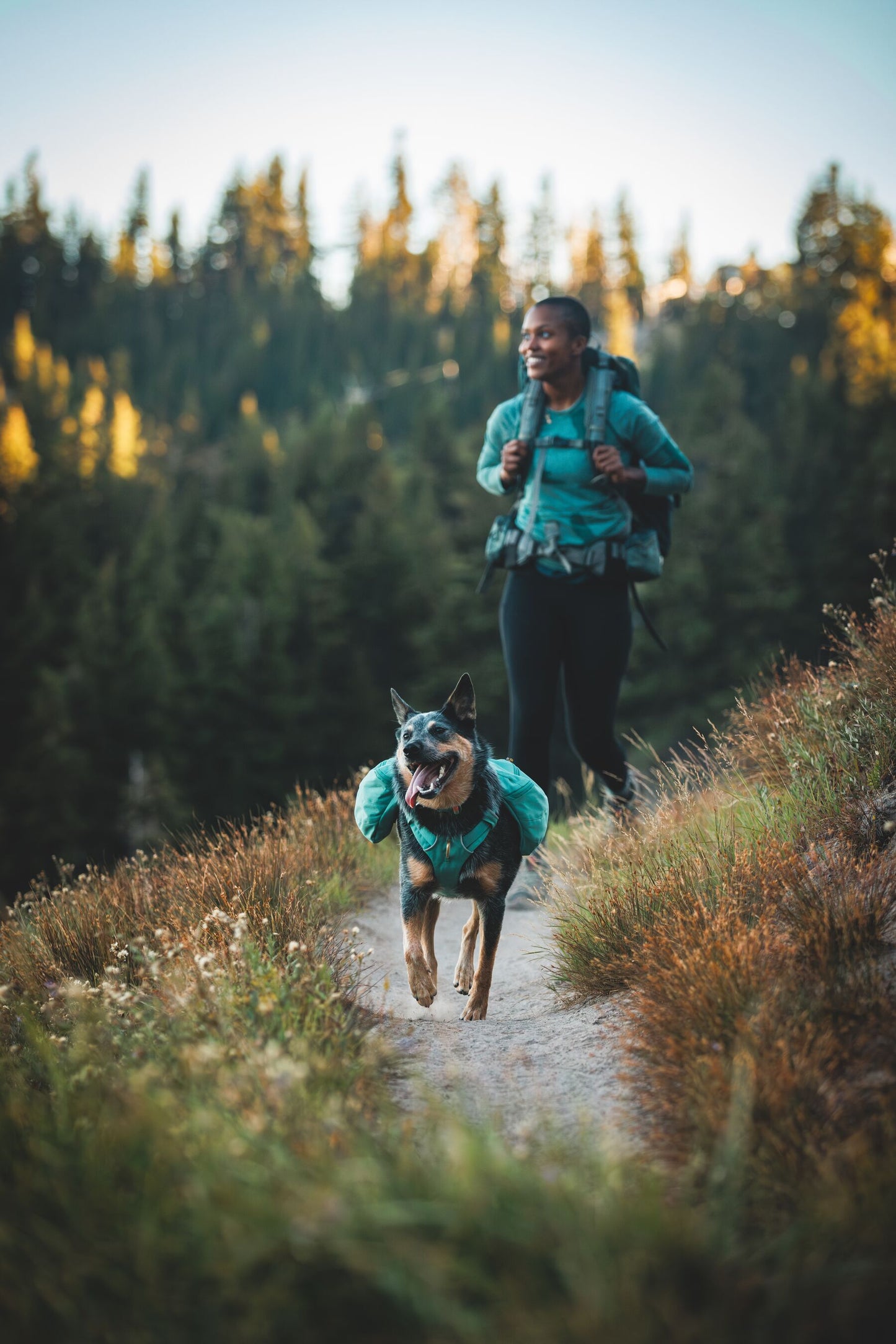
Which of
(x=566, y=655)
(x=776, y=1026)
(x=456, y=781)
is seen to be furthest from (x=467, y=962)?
(x=776, y=1026)

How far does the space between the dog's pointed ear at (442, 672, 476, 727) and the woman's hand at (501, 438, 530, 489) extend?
1.27 meters

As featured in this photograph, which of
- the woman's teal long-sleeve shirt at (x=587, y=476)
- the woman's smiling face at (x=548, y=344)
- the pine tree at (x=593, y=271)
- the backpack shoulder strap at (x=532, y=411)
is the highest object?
the pine tree at (x=593, y=271)

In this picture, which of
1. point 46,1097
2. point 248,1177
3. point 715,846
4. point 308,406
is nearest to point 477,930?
point 715,846

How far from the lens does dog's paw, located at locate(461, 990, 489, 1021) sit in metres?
3.40

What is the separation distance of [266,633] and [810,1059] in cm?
3393

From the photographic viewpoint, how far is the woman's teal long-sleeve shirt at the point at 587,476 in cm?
435

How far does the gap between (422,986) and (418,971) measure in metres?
0.07

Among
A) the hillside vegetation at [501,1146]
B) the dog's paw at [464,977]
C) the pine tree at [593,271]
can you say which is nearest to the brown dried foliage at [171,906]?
the hillside vegetation at [501,1146]

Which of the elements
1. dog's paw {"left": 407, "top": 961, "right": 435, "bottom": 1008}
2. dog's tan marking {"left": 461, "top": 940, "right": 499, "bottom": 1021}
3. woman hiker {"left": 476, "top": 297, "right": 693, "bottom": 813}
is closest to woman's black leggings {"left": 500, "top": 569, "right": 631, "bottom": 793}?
woman hiker {"left": 476, "top": 297, "right": 693, "bottom": 813}

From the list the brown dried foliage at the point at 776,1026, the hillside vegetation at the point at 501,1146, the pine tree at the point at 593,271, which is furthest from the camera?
the pine tree at the point at 593,271

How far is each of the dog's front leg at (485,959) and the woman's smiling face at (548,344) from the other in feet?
8.66

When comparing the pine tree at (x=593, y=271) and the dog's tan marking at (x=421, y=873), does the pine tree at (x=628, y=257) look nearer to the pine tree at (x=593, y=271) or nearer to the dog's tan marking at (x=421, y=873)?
the pine tree at (x=593, y=271)

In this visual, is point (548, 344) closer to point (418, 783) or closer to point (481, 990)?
point (418, 783)

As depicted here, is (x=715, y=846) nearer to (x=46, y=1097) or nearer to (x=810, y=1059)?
(x=810, y=1059)
